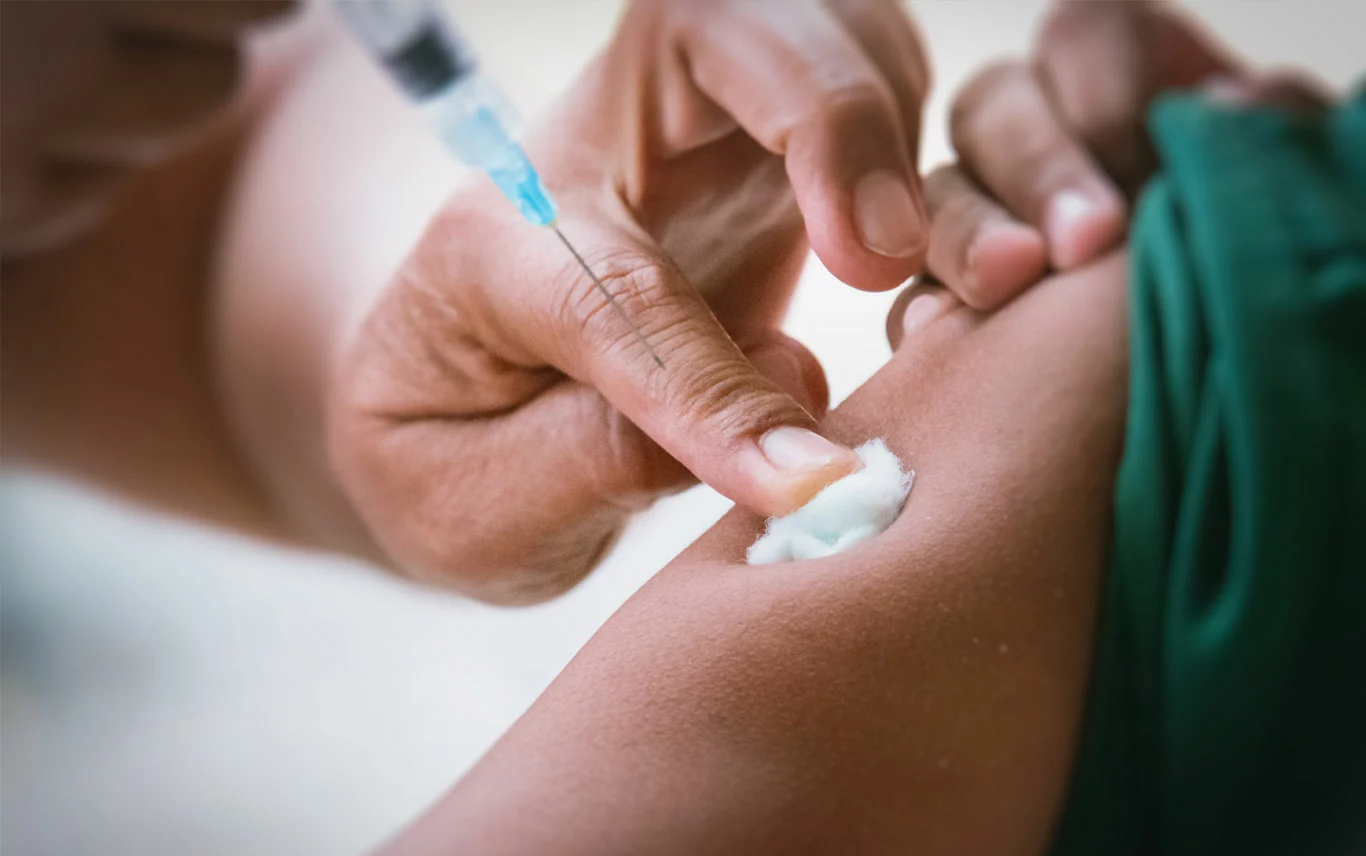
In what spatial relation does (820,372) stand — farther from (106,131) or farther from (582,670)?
(106,131)

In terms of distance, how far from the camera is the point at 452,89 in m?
0.31

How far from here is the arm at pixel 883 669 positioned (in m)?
0.29

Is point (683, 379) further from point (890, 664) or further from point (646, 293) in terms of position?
point (890, 664)

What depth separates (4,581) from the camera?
455 mm

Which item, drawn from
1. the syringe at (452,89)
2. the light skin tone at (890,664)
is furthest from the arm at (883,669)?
the syringe at (452,89)

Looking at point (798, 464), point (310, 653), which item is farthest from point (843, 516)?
point (310, 653)

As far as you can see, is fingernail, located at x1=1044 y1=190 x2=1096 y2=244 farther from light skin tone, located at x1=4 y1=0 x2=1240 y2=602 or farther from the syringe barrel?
the syringe barrel

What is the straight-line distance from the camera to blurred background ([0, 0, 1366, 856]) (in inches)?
11.5

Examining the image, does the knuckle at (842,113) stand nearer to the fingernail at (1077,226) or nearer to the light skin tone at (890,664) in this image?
the light skin tone at (890,664)

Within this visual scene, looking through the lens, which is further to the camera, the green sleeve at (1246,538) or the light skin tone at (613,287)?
the green sleeve at (1246,538)

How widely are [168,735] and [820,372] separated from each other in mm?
252

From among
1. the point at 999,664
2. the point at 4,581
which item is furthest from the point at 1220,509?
the point at 4,581

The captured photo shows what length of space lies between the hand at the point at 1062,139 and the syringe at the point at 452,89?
164mm

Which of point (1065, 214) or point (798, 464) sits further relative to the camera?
point (1065, 214)
